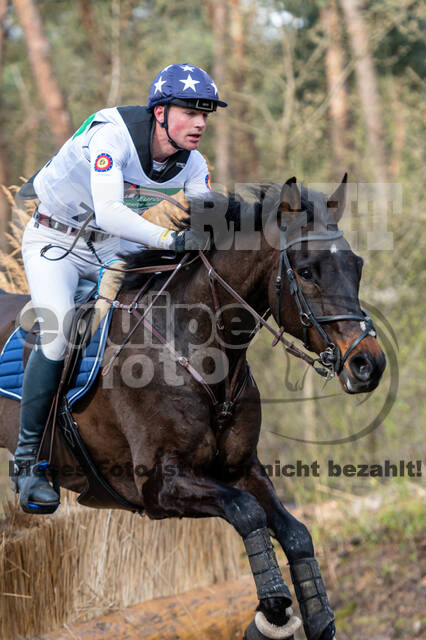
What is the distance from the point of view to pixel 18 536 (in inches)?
185

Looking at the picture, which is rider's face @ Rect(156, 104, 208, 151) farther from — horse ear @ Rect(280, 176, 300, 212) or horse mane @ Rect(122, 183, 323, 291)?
horse ear @ Rect(280, 176, 300, 212)

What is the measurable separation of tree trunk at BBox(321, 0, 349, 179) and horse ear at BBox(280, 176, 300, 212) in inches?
308

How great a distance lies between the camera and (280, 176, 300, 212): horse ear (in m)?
3.44

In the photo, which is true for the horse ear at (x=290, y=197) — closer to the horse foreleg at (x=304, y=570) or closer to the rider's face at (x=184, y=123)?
the rider's face at (x=184, y=123)

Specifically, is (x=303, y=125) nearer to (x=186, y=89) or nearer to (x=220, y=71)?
(x=220, y=71)

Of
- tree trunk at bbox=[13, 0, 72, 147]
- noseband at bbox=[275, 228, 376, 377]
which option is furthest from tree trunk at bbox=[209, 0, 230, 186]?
noseband at bbox=[275, 228, 376, 377]

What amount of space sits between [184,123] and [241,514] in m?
1.96

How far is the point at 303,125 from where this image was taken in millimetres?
11320

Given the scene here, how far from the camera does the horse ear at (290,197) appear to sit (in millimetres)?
3441

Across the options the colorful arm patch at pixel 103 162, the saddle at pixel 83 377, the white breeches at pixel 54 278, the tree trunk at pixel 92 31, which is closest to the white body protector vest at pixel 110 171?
the colorful arm patch at pixel 103 162

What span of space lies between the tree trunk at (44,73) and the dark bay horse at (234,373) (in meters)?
8.77

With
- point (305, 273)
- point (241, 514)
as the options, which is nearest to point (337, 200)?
point (305, 273)

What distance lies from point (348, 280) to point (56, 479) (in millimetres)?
2090

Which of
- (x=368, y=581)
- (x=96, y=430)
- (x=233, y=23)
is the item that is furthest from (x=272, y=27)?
(x=96, y=430)
